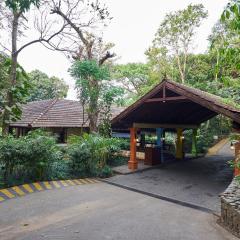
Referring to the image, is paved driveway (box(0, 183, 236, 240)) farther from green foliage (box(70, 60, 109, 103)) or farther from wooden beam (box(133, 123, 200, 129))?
green foliage (box(70, 60, 109, 103))

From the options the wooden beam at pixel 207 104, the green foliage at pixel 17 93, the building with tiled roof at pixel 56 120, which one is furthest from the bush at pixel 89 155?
the green foliage at pixel 17 93

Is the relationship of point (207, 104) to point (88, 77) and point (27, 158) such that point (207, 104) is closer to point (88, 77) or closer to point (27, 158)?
point (27, 158)

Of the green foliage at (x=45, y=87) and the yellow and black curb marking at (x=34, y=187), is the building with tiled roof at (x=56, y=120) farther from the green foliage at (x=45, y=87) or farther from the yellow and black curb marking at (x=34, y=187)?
the green foliage at (x=45, y=87)

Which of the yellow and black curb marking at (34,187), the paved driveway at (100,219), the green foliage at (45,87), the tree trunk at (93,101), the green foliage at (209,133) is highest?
the green foliage at (45,87)

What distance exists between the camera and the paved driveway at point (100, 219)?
5461mm

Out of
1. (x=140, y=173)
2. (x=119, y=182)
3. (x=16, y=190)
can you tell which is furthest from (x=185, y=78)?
(x=16, y=190)

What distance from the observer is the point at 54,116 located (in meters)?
18.3

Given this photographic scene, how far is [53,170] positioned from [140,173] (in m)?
4.16

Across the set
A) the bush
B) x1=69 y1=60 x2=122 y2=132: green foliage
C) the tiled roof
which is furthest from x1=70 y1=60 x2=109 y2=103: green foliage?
the bush

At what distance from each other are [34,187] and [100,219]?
12.2ft

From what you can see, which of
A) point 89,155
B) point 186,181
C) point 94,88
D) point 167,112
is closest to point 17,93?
point 89,155

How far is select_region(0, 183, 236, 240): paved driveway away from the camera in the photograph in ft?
17.9

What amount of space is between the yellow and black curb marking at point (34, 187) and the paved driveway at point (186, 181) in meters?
1.63

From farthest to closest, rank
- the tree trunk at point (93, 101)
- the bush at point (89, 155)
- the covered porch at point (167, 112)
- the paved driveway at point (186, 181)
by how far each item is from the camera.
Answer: the tree trunk at point (93, 101), the bush at point (89, 155), the covered porch at point (167, 112), the paved driveway at point (186, 181)
